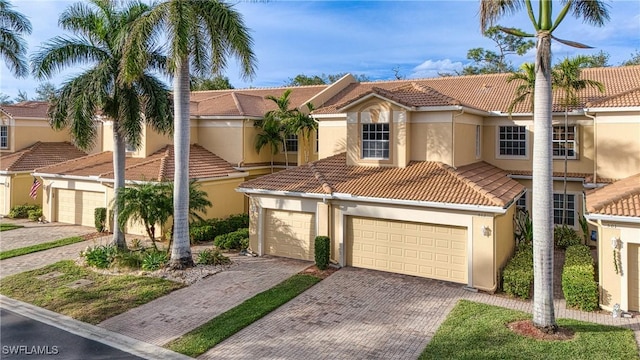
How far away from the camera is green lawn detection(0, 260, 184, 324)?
13.2 m

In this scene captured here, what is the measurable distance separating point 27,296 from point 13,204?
18.8m

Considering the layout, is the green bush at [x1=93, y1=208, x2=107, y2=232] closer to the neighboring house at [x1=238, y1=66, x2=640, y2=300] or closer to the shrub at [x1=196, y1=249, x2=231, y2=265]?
the shrub at [x1=196, y1=249, x2=231, y2=265]

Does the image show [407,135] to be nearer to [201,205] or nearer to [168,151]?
[201,205]

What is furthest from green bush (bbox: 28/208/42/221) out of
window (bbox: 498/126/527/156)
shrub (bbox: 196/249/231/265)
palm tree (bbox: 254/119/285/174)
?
window (bbox: 498/126/527/156)

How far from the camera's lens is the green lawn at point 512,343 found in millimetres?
9992

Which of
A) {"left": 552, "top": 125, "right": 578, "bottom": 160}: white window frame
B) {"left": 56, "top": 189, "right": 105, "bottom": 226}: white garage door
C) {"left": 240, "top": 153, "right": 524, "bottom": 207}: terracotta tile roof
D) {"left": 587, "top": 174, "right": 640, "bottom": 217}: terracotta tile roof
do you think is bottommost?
{"left": 56, "top": 189, "right": 105, "bottom": 226}: white garage door

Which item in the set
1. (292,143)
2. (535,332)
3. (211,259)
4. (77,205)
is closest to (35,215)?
(77,205)

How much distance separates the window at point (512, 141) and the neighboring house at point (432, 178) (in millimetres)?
52

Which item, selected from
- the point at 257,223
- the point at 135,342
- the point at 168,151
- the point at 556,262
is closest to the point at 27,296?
the point at 135,342

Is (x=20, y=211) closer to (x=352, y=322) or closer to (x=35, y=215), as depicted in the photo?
(x=35, y=215)

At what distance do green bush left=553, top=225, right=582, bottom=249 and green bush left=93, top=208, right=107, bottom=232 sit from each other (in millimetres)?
23223

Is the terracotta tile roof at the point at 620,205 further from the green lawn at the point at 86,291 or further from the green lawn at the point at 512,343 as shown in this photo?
the green lawn at the point at 86,291

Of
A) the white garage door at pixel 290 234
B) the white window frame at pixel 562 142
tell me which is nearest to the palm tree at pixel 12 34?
the white garage door at pixel 290 234

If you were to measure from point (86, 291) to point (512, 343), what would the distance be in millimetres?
13350
